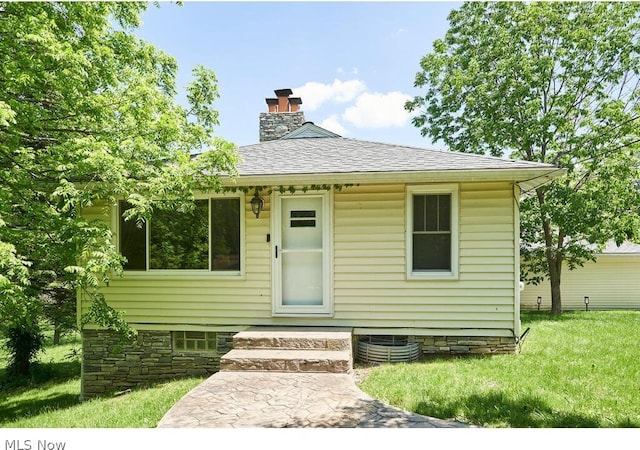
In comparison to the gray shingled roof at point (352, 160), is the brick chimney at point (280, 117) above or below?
above

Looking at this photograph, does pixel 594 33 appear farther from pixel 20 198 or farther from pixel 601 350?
pixel 20 198

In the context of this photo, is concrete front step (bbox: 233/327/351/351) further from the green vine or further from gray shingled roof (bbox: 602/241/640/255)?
gray shingled roof (bbox: 602/241/640/255)

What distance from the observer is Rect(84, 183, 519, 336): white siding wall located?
20.7 ft

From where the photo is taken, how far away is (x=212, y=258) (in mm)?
6848

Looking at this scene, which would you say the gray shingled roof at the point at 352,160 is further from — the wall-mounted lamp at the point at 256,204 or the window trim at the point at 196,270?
the window trim at the point at 196,270

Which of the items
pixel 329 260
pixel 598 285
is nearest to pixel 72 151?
pixel 329 260

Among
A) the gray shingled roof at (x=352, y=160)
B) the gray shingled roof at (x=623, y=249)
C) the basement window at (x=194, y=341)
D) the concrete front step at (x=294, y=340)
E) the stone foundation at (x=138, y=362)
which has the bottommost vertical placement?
the stone foundation at (x=138, y=362)

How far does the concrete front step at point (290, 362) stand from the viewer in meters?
5.01

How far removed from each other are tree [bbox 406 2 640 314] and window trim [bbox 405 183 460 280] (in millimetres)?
7356

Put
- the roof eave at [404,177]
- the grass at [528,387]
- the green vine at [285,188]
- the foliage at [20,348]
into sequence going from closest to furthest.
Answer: the grass at [528,387] → the roof eave at [404,177] → the green vine at [285,188] → the foliage at [20,348]

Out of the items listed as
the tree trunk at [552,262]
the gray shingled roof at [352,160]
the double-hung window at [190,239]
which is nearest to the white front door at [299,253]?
the gray shingled roof at [352,160]

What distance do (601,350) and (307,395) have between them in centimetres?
535

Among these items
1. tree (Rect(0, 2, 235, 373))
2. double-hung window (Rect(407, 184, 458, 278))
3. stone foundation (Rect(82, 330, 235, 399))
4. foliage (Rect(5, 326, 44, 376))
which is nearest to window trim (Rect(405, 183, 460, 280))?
double-hung window (Rect(407, 184, 458, 278))
